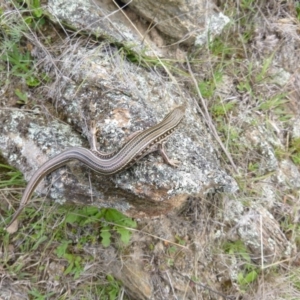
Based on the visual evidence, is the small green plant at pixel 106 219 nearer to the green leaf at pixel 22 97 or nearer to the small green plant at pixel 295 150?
the green leaf at pixel 22 97

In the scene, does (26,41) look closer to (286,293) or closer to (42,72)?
(42,72)

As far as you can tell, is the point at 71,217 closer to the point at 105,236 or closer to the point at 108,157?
the point at 105,236

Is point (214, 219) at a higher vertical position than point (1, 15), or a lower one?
lower

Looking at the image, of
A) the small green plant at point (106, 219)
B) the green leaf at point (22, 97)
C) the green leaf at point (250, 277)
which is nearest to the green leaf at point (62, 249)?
the small green plant at point (106, 219)

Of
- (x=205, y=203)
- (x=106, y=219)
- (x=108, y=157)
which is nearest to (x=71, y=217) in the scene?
(x=106, y=219)

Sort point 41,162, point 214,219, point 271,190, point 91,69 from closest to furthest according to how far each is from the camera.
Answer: point 41,162
point 91,69
point 214,219
point 271,190

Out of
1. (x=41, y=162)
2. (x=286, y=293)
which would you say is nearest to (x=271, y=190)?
(x=286, y=293)
